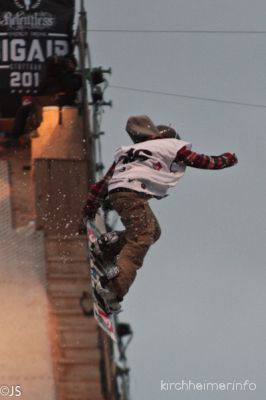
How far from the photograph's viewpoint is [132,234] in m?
19.4

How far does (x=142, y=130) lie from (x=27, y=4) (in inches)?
285

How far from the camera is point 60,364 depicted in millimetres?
23016

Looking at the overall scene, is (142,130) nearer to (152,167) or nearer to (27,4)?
(152,167)

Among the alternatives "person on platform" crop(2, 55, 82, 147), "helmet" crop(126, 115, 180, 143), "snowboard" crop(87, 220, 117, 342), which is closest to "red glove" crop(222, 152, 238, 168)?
"helmet" crop(126, 115, 180, 143)

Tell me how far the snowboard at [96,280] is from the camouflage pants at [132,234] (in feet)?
0.80

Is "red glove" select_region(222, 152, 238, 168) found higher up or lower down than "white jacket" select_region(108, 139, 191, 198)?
higher up

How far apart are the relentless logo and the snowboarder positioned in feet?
22.4

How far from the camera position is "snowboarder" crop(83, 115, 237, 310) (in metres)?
19.2

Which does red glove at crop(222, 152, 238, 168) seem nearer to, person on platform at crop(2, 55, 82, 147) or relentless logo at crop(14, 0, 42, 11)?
person on platform at crop(2, 55, 82, 147)

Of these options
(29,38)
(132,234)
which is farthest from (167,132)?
(29,38)

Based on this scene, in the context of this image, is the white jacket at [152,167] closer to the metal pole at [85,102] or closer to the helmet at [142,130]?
the helmet at [142,130]

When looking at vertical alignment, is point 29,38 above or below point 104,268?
below

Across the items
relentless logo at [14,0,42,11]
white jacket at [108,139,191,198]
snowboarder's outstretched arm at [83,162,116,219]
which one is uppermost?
white jacket at [108,139,191,198]

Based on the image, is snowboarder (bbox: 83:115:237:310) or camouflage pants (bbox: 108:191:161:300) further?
camouflage pants (bbox: 108:191:161:300)
